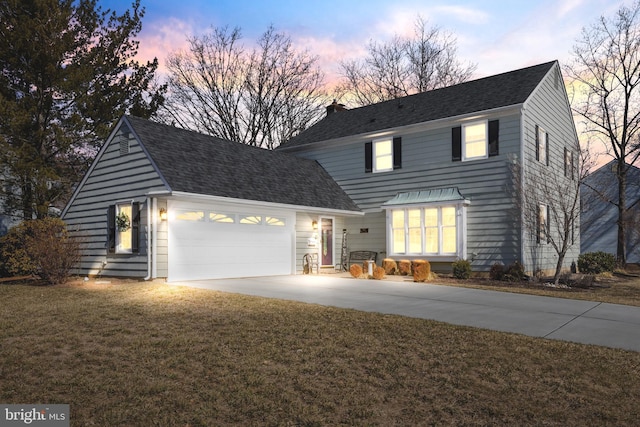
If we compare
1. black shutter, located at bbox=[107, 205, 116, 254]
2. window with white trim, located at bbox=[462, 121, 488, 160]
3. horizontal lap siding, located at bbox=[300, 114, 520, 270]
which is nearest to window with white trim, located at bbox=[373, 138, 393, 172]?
horizontal lap siding, located at bbox=[300, 114, 520, 270]

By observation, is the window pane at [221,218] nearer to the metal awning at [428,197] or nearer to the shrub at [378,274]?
the shrub at [378,274]

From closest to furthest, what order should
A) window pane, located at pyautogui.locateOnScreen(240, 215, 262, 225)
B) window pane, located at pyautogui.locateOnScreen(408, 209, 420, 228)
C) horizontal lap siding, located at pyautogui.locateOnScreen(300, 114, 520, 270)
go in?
1. window pane, located at pyautogui.locateOnScreen(240, 215, 262, 225)
2. horizontal lap siding, located at pyautogui.locateOnScreen(300, 114, 520, 270)
3. window pane, located at pyautogui.locateOnScreen(408, 209, 420, 228)

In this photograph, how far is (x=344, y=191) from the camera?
760 inches

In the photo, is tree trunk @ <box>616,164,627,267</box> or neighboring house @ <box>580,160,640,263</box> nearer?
tree trunk @ <box>616,164,627,267</box>

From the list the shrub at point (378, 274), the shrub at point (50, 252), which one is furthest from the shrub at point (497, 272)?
the shrub at point (50, 252)

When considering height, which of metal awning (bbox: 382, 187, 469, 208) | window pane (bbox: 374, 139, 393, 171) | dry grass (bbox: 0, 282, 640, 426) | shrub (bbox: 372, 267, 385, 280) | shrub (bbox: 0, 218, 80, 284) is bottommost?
dry grass (bbox: 0, 282, 640, 426)

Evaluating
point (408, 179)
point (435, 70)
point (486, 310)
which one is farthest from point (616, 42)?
point (486, 310)

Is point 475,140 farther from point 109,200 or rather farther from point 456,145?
point 109,200

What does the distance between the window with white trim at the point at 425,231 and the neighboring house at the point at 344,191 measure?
4 centimetres

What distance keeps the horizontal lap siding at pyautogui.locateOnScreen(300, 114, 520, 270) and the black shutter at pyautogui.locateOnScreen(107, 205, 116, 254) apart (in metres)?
8.85

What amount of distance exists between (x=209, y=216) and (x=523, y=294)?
8643 millimetres

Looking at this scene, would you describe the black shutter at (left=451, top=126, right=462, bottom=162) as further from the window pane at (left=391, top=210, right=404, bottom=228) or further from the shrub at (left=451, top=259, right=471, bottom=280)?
the shrub at (left=451, top=259, right=471, bottom=280)

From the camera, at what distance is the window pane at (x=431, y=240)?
1631 centimetres

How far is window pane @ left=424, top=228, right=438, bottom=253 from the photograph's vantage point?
642 inches
